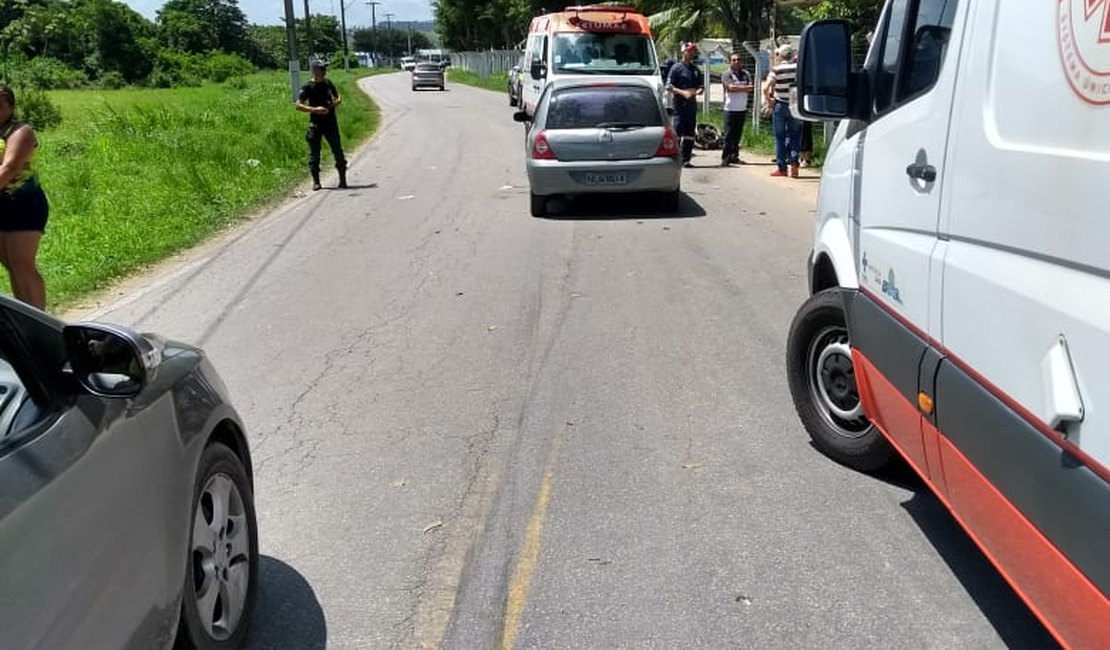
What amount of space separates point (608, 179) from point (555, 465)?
7.38m

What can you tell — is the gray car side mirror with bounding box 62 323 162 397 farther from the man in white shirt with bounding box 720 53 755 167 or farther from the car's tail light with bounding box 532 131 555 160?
the man in white shirt with bounding box 720 53 755 167

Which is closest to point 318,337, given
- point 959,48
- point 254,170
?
point 959,48

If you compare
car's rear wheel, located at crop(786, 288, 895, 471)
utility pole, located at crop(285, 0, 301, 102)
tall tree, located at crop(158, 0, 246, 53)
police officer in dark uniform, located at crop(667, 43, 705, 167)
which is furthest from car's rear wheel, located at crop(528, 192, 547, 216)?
tall tree, located at crop(158, 0, 246, 53)

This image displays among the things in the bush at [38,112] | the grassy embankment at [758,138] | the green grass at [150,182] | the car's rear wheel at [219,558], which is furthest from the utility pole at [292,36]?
the car's rear wheel at [219,558]

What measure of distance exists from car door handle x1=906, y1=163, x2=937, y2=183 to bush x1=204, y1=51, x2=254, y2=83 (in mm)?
76120

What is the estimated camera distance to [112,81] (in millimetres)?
69375

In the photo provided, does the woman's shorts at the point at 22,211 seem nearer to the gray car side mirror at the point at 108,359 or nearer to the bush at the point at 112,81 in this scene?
the gray car side mirror at the point at 108,359

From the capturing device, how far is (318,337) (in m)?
7.14

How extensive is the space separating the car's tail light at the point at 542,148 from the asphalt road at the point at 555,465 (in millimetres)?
2053

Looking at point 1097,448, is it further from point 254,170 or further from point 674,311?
point 254,170

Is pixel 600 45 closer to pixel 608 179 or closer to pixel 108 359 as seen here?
pixel 608 179

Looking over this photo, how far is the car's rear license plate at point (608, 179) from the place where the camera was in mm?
11719

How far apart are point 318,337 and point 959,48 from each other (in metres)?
5.05

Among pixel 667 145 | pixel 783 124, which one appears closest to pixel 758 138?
pixel 783 124
